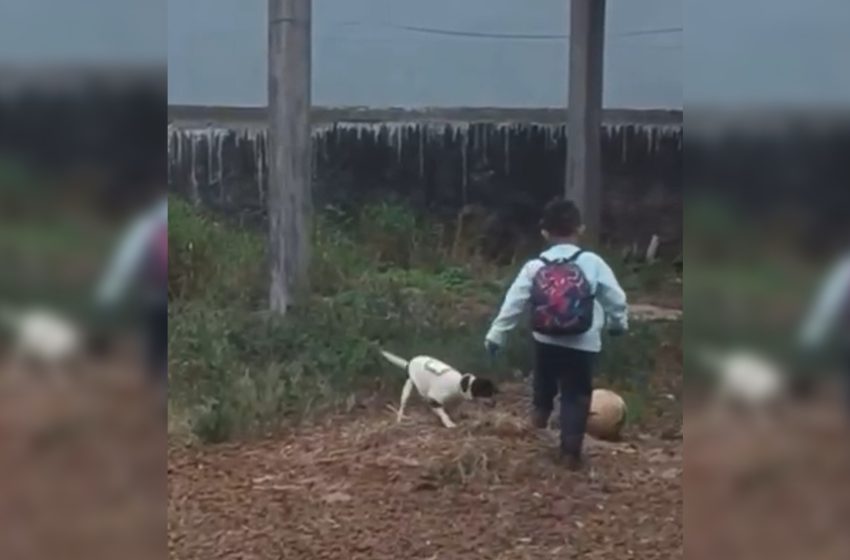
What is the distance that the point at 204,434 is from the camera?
328cm

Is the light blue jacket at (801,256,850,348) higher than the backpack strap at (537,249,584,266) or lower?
higher

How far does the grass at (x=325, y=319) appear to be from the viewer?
130 inches

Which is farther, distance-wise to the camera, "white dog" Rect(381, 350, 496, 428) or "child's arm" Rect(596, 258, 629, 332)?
"white dog" Rect(381, 350, 496, 428)

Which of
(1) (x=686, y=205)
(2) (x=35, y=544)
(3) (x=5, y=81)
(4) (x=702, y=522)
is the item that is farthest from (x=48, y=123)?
(4) (x=702, y=522)

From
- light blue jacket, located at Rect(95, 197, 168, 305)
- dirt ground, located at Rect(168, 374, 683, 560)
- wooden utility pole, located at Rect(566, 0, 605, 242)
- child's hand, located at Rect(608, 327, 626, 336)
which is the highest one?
wooden utility pole, located at Rect(566, 0, 605, 242)

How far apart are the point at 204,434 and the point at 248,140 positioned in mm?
693

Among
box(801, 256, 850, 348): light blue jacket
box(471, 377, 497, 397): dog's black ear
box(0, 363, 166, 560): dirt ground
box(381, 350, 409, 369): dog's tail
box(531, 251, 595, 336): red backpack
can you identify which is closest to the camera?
box(801, 256, 850, 348): light blue jacket

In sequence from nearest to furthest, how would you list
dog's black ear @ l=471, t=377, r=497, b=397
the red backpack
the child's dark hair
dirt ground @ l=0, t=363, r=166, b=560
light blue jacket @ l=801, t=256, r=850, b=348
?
light blue jacket @ l=801, t=256, r=850, b=348 < dirt ground @ l=0, t=363, r=166, b=560 < the red backpack < the child's dark hair < dog's black ear @ l=471, t=377, r=497, b=397

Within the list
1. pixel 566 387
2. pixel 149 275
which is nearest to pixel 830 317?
pixel 149 275

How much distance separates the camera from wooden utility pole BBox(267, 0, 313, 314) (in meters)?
3.23

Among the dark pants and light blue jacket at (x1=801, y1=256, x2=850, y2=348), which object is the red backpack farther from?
light blue jacket at (x1=801, y1=256, x2=850, y2=348)

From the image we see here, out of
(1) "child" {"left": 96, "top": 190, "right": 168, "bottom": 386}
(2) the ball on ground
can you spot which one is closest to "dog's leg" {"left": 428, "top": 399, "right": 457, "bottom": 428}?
(2) the ball on ground

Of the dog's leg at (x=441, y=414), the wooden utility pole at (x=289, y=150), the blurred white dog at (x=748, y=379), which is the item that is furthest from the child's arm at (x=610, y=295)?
the blurred white dog at (x=748, y=379)

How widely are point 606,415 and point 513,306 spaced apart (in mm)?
402
